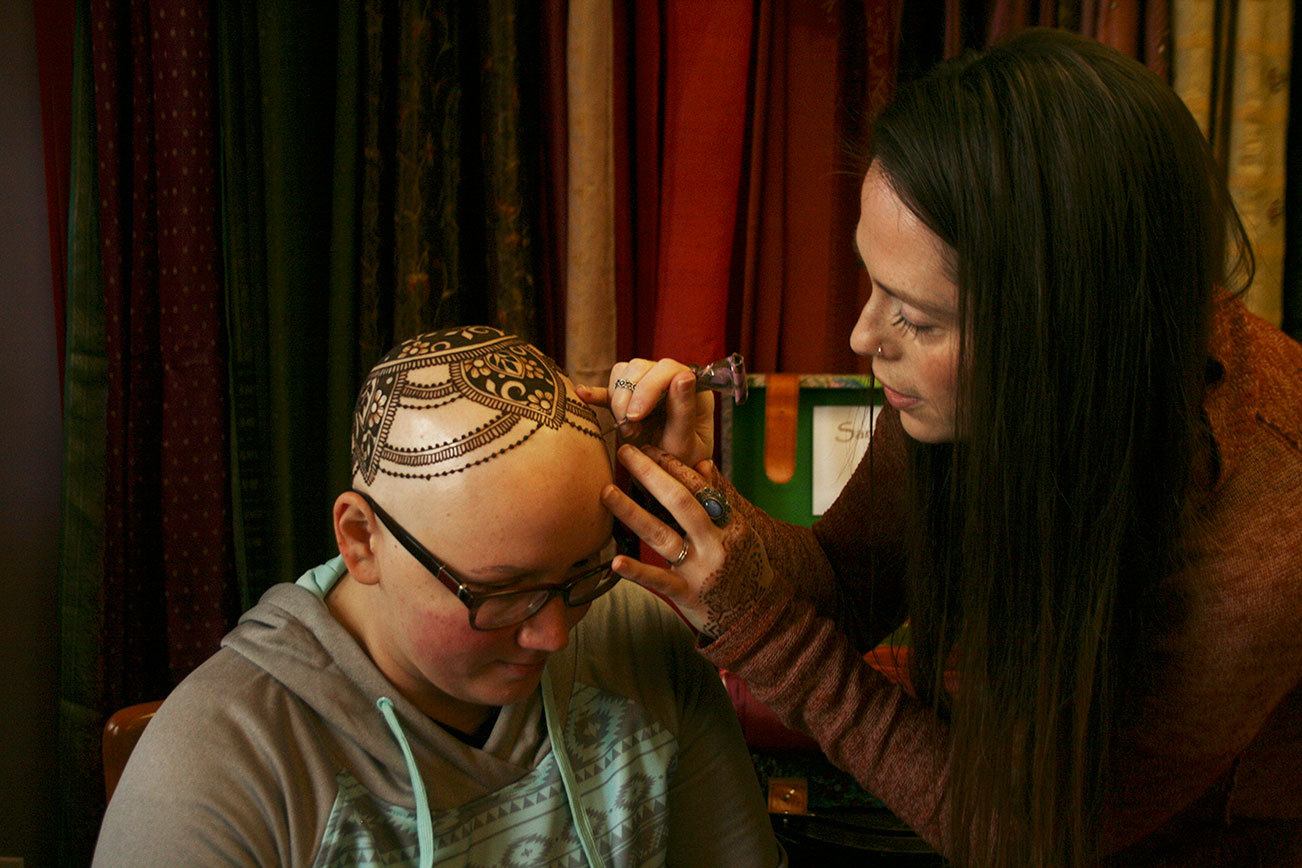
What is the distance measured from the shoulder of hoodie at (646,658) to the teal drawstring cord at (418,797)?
0.82 ft

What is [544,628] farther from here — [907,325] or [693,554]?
[907,325]

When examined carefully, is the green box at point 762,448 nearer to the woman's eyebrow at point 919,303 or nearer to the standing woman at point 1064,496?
the standing woman at point 1064,496

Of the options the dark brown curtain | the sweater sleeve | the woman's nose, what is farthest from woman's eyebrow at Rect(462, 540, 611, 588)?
the dark brown curtain

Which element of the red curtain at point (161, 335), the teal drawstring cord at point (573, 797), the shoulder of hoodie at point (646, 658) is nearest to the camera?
the teal drawstring cord at point (573, 797)

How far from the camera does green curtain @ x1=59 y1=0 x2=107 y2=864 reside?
177 centimetres

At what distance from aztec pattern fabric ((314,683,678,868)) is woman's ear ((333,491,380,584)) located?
20cm

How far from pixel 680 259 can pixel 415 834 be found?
1.12 meters

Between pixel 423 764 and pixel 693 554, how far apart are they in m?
0.36

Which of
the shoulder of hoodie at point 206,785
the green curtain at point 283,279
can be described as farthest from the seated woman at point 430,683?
the green curtain at point 283,279

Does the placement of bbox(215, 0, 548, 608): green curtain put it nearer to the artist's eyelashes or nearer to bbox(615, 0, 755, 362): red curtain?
bbox(615, 0, 755, 362): red curtain

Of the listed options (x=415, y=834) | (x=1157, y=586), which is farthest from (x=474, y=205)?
(x=1157, y=586)

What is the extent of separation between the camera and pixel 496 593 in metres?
0.98

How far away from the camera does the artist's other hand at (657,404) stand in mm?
1121

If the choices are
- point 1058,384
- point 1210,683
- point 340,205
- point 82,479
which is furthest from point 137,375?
point 1210,683
